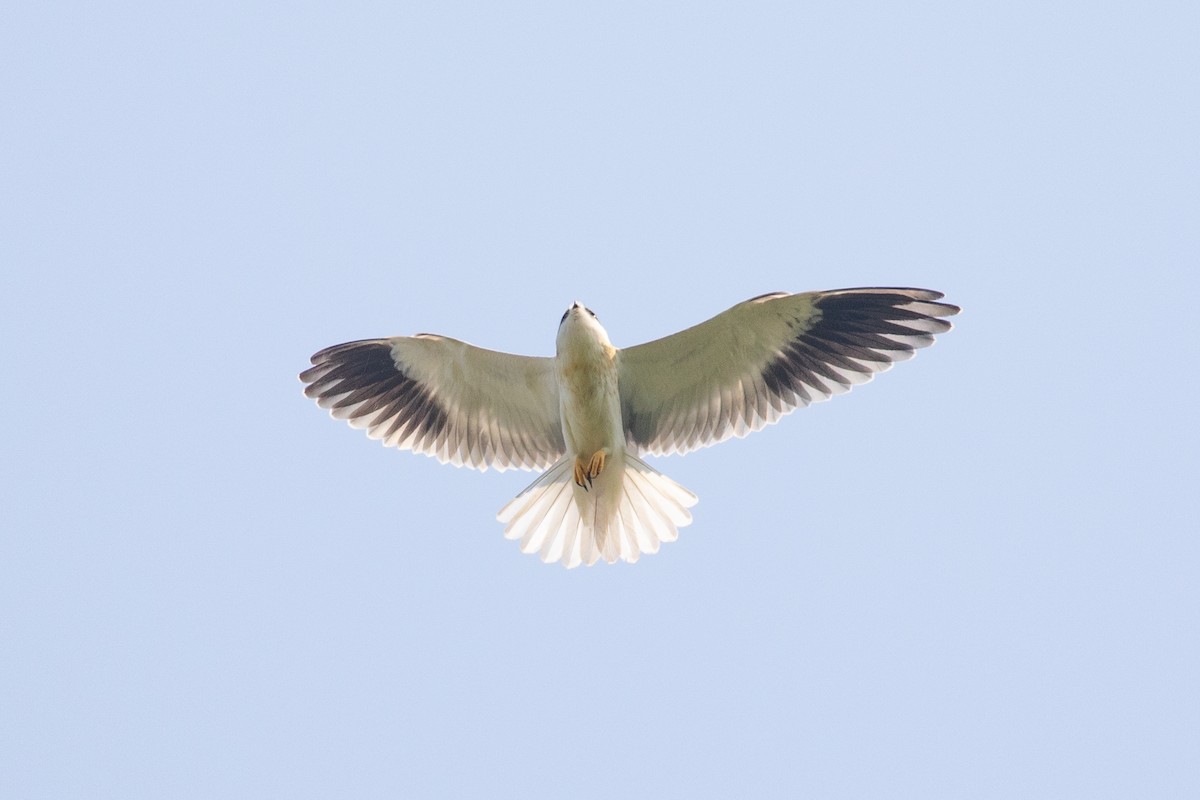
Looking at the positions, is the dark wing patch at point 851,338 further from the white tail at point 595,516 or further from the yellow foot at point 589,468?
the yellow foot at point 589,468

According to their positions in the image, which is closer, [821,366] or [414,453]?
[821,366]

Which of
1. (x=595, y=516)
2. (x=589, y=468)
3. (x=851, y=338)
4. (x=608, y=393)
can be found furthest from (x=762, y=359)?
(x=595, y=516)

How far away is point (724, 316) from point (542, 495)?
5.46 feet

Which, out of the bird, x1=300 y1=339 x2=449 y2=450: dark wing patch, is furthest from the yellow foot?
x1=300 y1=339 x2=449 y2=450: dark wing patch

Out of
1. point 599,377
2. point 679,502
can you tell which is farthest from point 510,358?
point 679,502

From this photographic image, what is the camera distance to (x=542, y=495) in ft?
33.2

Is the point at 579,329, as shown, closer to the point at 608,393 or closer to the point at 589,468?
the point at 608,393

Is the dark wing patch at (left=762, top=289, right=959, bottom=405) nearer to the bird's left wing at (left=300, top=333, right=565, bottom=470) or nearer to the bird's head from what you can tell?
the bird's head

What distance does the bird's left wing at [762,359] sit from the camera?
9.77 meters

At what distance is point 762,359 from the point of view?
10.1 metres

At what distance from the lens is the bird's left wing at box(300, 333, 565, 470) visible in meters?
10.3

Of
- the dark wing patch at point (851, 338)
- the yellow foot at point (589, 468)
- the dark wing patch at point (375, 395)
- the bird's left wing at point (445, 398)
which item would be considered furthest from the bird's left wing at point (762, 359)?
the dark wing patch at point (375, 395)

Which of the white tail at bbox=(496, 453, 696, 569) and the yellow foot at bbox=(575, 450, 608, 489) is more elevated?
the yellow foot at bbox=(575, 450, 608, 489)

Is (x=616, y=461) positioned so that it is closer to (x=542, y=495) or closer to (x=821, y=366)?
(x=542, y=495)
